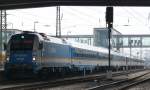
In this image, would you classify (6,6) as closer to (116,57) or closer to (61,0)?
(61,0)

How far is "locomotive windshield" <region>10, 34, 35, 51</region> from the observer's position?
29922 mm

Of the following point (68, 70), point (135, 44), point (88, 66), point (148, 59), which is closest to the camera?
point (68, 70)

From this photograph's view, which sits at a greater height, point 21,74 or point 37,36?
point 37,36

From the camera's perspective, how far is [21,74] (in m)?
29.4

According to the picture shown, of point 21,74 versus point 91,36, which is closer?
point 21,74

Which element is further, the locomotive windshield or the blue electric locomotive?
the locomotive windshield

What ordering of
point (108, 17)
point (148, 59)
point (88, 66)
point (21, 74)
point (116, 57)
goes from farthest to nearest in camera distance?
1. point (148, 59)
2. point (116, 57)
3. point (88, 66)
4. point (108, 17)
5. point (21, 74)

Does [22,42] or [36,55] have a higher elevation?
[22,42]

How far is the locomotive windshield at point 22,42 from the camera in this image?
29922 mm

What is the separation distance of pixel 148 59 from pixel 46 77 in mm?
155062

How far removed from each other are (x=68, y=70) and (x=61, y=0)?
689 centimetres

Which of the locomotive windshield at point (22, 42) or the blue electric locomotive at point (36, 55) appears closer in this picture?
the blue electric locomotive at point (36, 55)

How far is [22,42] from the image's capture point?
98.6 ft

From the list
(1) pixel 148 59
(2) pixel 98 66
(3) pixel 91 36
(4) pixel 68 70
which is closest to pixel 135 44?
(3) pixel 91 36
